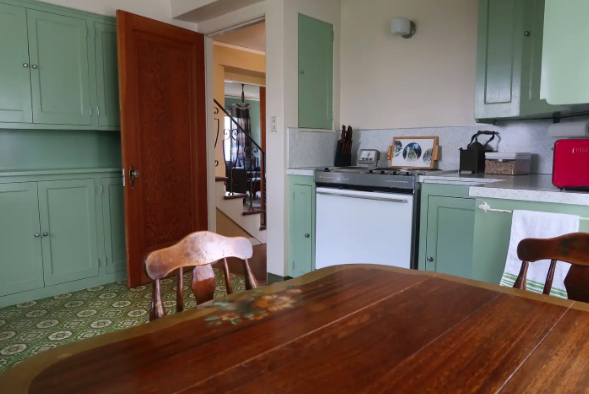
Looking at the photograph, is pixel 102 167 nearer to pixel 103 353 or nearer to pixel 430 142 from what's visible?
pixel 430 142

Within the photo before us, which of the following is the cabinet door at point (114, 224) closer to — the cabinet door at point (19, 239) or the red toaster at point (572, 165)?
the cabinet door at point (19, 239)

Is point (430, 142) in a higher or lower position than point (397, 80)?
lower

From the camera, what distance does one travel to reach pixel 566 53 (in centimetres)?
179

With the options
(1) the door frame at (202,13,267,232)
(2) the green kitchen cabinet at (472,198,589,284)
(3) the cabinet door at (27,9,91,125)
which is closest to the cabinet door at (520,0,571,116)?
(2) the green kitchen cabinet at (472,198,589,284)

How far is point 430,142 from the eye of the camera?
10.5 ft

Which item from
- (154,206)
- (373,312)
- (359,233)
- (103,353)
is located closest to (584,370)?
(373,312)

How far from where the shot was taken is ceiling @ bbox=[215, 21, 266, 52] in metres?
4.68

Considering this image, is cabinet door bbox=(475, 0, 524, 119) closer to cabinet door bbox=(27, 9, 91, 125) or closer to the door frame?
the door frame

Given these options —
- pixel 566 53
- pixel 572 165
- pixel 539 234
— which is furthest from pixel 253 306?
pixel 566 53

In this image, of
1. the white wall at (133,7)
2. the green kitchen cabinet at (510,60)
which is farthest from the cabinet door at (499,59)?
the white wall at (133,7)

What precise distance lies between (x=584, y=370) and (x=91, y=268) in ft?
11.0

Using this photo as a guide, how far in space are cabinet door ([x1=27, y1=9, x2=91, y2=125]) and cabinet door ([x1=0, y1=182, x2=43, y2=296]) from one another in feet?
1.75

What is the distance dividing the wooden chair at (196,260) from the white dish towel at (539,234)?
3.83 feet

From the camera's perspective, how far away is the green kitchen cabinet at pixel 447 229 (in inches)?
97.3
